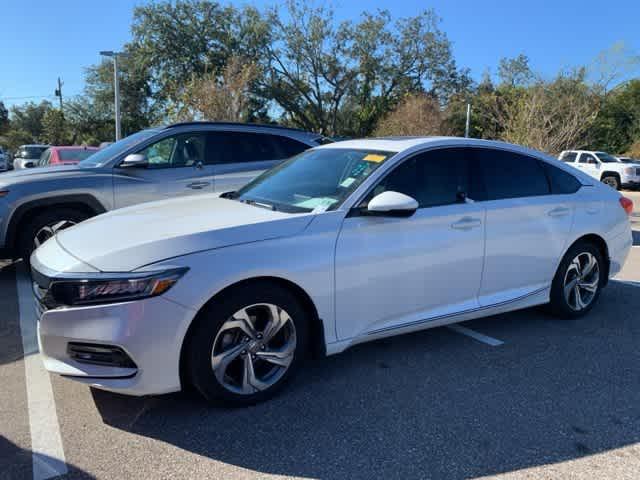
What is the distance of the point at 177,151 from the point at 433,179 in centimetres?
385

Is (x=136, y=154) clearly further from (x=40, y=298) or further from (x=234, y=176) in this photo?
(x=40, y=298)

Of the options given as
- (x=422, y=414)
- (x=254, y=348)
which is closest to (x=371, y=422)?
(x=422, y=414)

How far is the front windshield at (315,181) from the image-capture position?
140 inches

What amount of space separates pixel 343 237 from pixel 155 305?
4.01ft

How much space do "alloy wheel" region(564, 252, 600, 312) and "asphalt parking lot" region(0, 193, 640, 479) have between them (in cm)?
71

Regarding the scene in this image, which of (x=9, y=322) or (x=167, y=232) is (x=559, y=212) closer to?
(x=167, y=232)

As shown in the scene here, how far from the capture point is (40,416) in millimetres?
3016

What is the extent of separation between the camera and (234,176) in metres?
6.76

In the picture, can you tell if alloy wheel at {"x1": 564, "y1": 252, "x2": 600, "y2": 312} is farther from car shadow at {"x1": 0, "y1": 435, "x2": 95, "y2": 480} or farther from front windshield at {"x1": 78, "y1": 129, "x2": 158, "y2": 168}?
front windshield at {"x1": 78, "y1": 129, "x2": 158, "y2": 168}

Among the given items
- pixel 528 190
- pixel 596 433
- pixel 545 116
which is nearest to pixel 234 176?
pixel 528 190

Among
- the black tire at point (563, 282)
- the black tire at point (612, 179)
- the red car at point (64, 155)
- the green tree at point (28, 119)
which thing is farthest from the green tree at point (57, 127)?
the black tire at point (563, 282)

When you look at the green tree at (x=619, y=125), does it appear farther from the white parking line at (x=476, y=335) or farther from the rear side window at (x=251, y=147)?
the white parking line at (x=476, y=335)

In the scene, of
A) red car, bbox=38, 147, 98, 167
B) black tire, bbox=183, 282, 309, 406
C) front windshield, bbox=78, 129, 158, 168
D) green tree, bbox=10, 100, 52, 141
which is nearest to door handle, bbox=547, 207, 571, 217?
black tire, bbox=183, 282, 309, 406

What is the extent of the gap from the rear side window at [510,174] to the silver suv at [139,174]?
3330 mm
